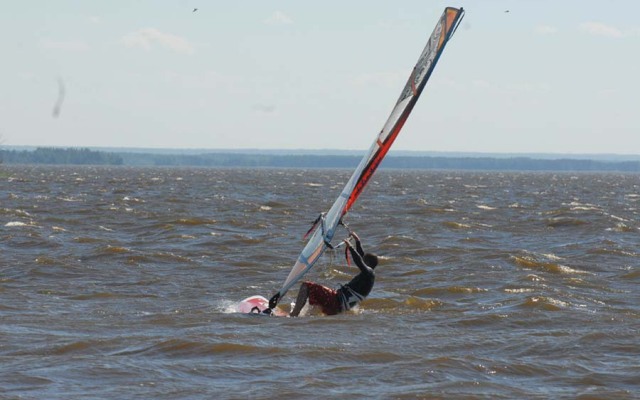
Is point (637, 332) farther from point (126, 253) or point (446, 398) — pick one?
point (126, 253)

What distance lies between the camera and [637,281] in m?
21.6

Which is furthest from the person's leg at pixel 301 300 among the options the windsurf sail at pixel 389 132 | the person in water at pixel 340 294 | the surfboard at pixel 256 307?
the windsurf sail at pixel 389 132

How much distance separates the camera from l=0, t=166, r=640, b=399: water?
38.8 ft

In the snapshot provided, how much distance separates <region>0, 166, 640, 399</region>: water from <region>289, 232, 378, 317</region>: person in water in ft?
0.62

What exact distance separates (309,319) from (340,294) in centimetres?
69

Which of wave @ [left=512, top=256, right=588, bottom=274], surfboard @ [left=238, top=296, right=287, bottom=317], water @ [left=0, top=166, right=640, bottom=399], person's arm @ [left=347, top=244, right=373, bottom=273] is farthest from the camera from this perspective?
wave @ [left=512, top=256, right=588, bottom=274]

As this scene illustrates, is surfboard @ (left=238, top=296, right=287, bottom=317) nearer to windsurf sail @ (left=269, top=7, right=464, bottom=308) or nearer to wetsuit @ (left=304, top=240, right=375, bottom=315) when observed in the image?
wetsuit @ (left=304, top=240, right=375, bottom=315)

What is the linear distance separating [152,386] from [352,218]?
96.9ft

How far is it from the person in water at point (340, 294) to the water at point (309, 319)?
0.62 feet

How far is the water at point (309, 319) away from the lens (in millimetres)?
11828

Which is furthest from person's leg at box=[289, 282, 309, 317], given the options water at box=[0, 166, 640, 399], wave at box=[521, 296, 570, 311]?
wave at box=[521, 296, 570, 311]

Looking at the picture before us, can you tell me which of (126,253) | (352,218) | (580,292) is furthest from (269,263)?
(352,218)

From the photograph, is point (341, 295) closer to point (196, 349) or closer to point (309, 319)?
point (309, 319)

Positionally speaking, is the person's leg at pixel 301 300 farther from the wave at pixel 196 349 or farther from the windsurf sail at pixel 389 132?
the wave at pixel 196 349
